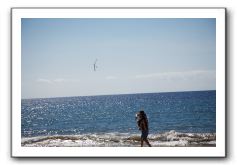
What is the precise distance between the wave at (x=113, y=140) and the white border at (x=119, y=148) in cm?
3

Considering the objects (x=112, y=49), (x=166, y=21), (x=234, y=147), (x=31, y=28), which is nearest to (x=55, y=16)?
(x=31, y=28)

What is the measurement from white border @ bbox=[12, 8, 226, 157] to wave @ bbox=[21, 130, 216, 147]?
3cm

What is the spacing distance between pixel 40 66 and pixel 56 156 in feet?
2.47

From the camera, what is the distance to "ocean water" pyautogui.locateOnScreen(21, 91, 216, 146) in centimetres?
520

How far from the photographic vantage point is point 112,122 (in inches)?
209

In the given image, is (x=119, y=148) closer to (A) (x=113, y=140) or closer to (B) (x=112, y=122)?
(A) (x=113, y=140)

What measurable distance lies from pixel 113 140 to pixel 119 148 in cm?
9

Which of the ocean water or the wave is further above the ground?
the ocean water

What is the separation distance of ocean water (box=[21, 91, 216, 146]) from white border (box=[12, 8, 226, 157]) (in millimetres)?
46

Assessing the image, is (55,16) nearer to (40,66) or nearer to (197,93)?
(40,66)

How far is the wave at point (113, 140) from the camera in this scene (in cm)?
521

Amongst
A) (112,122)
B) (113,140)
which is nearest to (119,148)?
(113,140)

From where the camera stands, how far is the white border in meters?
5.19

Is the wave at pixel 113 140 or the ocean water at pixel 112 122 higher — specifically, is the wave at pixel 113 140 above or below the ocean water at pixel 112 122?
below
